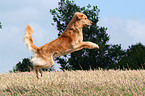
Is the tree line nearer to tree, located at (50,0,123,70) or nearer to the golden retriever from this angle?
tree, located at (50,0,123,70)

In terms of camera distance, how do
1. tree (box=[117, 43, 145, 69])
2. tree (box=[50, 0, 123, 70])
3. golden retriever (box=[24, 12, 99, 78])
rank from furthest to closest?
tree (box=[50, 0, 123, 70])
tree (box=[117, 43, 145, 69])
golden retriever (box=[24, 12, 99, 78])

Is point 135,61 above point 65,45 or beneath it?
above

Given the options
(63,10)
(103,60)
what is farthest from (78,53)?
(63,10)

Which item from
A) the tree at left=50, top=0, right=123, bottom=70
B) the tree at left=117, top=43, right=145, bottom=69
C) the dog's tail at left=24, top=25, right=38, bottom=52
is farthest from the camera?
the tree at left=50, top=0, right=123, bottom=70

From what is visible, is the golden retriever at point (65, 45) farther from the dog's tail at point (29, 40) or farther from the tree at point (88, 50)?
the tree at point (88, 50)

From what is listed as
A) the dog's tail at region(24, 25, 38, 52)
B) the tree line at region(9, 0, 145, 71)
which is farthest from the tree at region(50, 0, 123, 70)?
the dog's tail at region(24, 25, 38, 52)

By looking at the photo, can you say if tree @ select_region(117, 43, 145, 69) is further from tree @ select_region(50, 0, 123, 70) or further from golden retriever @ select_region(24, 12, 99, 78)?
golden retriever @ select_region(24, 12, 99, 78)

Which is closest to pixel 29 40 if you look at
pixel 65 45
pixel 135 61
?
pixel 65 45

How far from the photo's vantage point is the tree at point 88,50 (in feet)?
69.4

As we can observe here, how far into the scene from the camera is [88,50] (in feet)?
69.9

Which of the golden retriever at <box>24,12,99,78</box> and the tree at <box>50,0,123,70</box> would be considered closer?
the golden retriever at <box>24,12,99,78</box>

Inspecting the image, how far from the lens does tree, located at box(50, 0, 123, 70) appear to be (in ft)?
69.4

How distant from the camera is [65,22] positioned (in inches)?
832

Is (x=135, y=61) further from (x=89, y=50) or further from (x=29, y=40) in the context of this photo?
(x=29, y=40)
